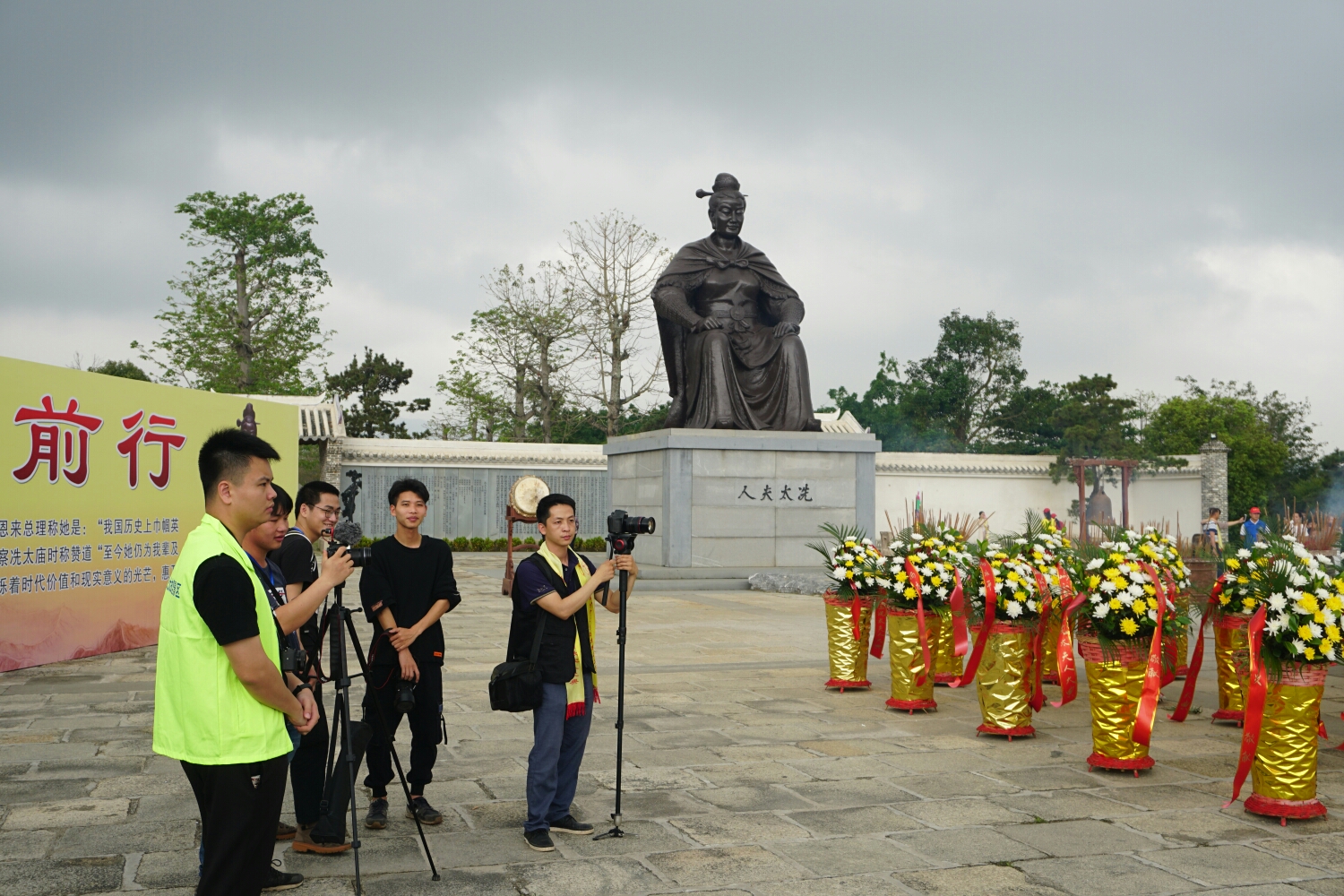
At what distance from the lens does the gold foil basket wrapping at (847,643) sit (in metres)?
6.76

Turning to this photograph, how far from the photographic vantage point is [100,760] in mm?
4848

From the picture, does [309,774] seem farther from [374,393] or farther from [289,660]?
[374,393]

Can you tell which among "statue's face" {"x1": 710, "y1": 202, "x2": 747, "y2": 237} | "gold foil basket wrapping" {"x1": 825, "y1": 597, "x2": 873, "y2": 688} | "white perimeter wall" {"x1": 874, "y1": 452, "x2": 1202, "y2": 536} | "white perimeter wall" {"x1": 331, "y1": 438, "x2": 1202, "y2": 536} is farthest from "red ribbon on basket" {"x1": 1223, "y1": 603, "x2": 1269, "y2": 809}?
"white perimeter wall" {"x1": 874, "y1": 452, "x2": 1202, "y2": 536}

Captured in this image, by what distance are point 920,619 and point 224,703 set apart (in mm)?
4255

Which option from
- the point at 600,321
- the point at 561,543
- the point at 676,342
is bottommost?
the point at 561,543

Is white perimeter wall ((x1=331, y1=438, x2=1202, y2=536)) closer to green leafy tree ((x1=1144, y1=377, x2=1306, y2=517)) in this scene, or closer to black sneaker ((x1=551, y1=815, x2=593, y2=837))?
green leafy tree ((x1=1144, y1=377, x2=1306, y2=517))

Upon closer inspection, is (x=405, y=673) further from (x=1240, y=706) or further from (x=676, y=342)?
(x=676, y=342)

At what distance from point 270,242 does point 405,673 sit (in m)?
25.2

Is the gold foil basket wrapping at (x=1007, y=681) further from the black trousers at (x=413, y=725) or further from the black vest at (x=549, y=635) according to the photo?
the black trousers at (x=413, y=725)

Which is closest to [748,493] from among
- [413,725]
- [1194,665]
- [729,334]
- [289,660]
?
[729,334]

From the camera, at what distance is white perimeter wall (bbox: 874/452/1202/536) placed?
24875mm

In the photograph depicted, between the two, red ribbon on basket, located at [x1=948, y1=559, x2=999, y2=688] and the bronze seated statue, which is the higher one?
the bronze seated statue

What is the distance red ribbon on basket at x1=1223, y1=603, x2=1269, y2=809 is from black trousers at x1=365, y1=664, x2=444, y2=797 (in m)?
2.98

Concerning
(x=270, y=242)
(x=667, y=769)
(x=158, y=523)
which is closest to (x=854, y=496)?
(x=158, y=523)
